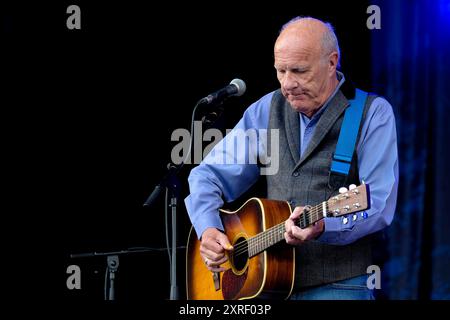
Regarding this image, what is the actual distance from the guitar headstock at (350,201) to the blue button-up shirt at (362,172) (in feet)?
0.23

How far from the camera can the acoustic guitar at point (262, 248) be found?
2.76 metres

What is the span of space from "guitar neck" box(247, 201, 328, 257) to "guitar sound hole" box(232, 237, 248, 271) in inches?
2.3

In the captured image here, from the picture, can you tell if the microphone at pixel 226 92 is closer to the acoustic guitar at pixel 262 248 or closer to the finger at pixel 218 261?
the acoustic guitar at pixel 262 248

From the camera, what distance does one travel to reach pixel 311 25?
10.4ft

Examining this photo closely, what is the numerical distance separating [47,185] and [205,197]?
145 centimetres

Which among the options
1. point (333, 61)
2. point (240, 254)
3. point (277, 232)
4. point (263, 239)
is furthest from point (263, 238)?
point (333, 61)

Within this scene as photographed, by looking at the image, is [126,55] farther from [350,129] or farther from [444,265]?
[444,265]

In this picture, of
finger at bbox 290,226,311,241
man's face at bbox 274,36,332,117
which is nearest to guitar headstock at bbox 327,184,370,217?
finger at bbox 290,226,311,241

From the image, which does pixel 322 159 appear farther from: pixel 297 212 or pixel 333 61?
pixel 333 61

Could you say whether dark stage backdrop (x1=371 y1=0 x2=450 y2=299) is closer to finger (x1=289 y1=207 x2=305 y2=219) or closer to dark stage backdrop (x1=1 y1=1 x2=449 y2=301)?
dark stage backdrop (x1=1 y1=1 x2=449 y2=301)

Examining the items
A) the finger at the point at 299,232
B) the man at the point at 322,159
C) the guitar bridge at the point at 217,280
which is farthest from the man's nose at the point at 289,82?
the guitar bridge at the point at 217,280

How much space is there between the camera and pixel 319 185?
3.01 meters

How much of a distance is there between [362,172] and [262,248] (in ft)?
1.90

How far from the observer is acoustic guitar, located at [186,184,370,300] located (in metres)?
2.76
